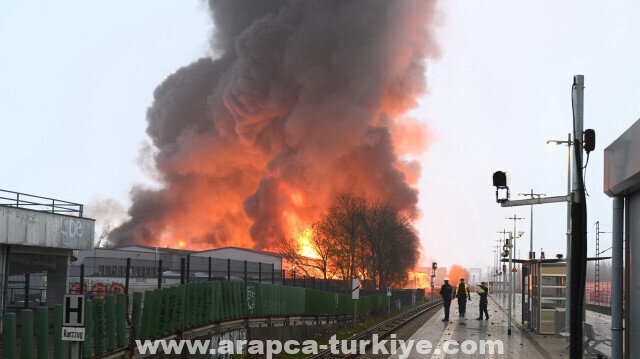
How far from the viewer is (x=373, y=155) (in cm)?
8450

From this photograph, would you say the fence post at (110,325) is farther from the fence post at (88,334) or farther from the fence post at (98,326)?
the fence post at (88,334)

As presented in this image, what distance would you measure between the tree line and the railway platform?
1131 inches

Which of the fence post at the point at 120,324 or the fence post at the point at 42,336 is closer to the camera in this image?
the fence post at the point at 42,336

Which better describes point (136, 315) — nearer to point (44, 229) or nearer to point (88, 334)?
point (88, 334)

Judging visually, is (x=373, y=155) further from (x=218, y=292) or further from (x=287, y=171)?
(x=218, y=292)

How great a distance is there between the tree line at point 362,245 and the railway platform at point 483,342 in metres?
28.7

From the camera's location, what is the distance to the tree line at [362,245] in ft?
199

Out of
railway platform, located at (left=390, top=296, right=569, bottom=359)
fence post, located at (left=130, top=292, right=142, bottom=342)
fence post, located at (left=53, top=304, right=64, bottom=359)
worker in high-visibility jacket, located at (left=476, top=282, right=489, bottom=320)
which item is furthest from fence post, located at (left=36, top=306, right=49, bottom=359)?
worker in high-visibility jacket, located at (left=476, top=282, right=489, bottom=320)

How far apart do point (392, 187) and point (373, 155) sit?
15.1ft

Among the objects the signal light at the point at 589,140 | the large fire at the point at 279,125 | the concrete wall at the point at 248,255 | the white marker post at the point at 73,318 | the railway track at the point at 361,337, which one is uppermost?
the large fire at the point at 279,125

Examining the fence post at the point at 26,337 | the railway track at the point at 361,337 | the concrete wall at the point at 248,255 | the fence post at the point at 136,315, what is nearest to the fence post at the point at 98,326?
the fence post at the point at 136,315

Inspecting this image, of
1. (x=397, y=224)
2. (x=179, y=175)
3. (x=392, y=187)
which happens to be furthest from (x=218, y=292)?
(x=179, y=175)

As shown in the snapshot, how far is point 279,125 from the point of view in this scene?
94.4m

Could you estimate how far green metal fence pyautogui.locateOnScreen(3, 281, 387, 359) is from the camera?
39.9 feet
